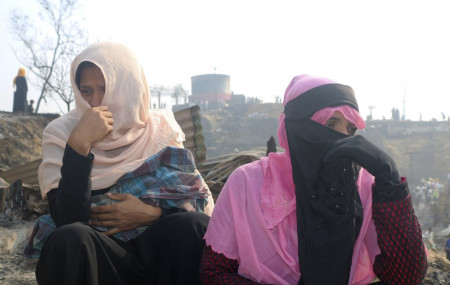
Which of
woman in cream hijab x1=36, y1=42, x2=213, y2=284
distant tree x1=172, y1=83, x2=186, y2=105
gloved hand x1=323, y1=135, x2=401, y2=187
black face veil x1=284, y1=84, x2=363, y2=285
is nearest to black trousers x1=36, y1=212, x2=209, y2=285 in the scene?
woman in cream hijab x1=36, y1=42, x2=213, y2=284

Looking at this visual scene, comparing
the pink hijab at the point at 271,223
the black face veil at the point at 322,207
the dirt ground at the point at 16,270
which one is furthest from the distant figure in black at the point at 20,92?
the black face veil at the point at 322,207

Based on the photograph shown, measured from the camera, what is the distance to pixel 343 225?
1.63m

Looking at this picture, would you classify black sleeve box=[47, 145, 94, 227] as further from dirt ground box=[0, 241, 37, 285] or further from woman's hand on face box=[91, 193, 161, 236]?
dirt ground box=[0, 241, 37, 285]

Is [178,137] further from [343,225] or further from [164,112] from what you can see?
[343,225]

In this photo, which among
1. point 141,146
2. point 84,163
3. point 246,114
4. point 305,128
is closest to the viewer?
point 305,128

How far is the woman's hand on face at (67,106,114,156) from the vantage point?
205 cm

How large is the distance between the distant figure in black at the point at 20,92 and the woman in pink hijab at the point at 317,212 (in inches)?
590

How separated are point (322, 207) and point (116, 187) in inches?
44.2

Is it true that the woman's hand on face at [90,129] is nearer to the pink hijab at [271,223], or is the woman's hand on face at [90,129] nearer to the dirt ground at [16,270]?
the pink hijab at [271,223]

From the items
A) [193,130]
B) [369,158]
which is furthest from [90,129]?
[193,130]

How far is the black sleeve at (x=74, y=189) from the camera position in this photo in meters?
2.00

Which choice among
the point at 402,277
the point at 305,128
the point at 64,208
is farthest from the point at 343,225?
A: the point at 64,208

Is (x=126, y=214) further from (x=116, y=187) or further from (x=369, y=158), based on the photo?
(x=369, y=158)

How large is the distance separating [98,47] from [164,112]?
1.79ft
